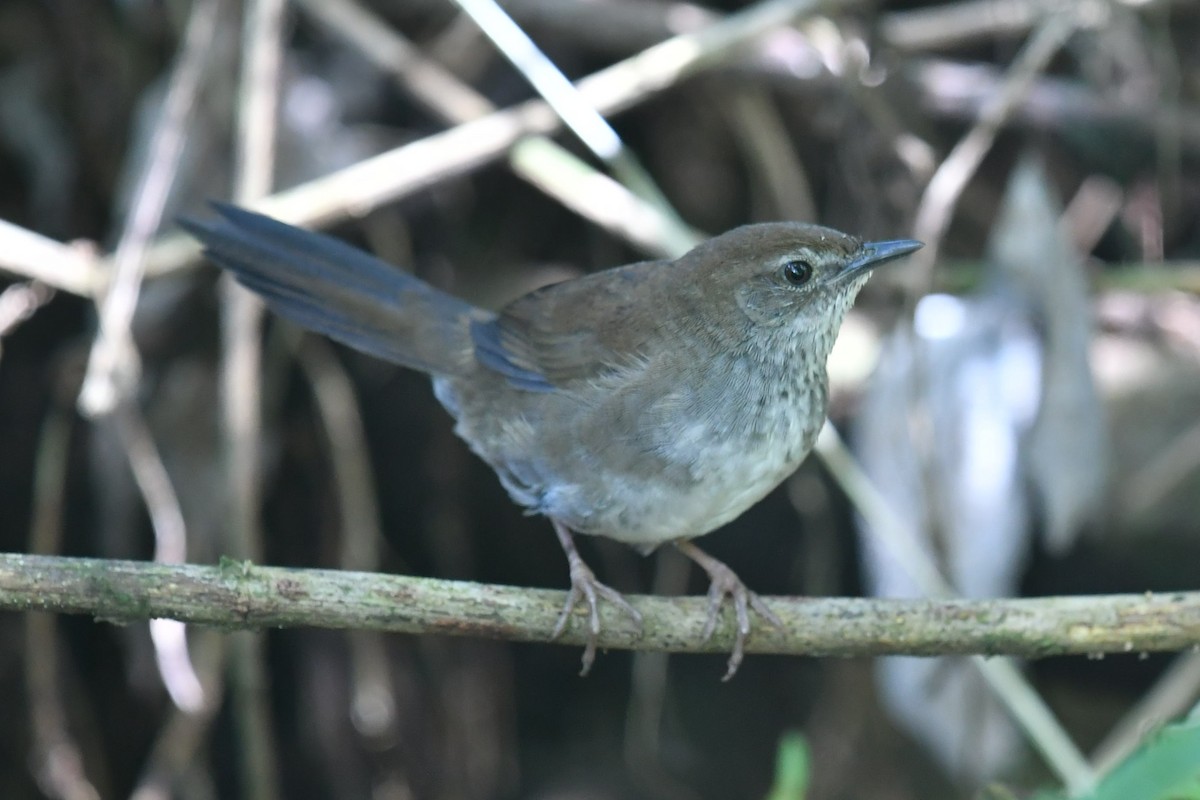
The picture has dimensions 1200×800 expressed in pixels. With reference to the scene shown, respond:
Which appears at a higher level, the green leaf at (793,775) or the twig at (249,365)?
the twig at (249,365)

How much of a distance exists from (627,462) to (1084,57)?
9.67 ft

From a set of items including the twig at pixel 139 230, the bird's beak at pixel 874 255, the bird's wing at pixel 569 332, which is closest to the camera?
the bird's beak at pixel 874 255

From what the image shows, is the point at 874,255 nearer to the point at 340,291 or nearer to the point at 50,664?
the point at 340,291

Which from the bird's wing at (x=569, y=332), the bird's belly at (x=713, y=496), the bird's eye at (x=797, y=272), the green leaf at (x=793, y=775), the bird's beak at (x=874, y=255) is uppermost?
the bird's wing at (x=569, y=332)

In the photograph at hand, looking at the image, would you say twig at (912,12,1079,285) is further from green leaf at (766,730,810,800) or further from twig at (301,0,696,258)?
green leaf at (766,730,810,800)

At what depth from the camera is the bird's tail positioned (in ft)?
10.6

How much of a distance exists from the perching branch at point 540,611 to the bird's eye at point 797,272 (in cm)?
80

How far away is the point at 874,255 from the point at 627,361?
0.64m

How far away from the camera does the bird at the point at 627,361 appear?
2.80 metres

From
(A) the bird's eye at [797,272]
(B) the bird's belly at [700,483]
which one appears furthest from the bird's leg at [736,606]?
(A) the bird's eye at [797,272]

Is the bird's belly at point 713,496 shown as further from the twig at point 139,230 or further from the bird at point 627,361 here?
the twig at point 139,230

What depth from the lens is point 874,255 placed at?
297cm

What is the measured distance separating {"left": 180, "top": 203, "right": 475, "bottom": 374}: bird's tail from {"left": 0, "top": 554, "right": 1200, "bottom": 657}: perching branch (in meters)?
1.14

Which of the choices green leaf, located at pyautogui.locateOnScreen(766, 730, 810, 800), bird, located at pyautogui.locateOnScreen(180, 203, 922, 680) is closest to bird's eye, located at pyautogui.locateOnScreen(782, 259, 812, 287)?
bird, located at pyautogui.locateOnScreen(180, 203, 922, 680)
